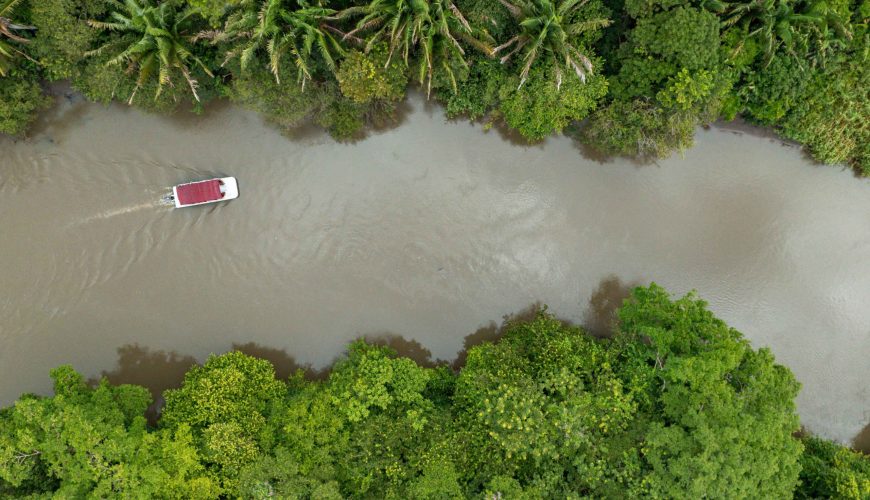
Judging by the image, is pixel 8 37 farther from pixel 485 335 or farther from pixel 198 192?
pixel 485 335

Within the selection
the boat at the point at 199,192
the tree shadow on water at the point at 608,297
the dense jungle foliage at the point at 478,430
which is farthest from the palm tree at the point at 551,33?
the boat at the point at 199,192

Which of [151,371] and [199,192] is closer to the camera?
[199,192]

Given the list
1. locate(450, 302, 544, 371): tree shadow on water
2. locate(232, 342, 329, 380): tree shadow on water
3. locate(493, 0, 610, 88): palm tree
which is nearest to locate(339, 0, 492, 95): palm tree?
locate(493, 0, 610, 88): palm tree

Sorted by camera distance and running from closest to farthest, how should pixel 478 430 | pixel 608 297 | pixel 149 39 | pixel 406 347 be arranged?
pixel 149 39
pixel 478 430
pixel 406 347
pixel 608 297

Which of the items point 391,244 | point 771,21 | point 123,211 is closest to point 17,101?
point 123,211

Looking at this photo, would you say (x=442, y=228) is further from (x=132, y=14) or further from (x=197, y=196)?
(x=132, y=14)

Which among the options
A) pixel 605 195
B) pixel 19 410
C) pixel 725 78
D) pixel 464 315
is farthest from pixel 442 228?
pixel 19 410
